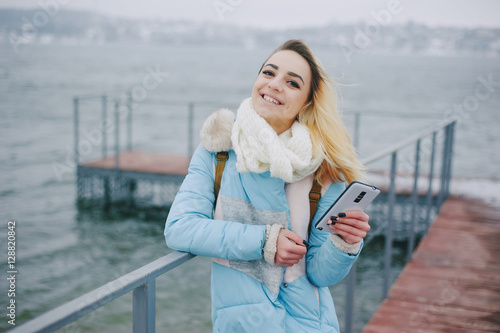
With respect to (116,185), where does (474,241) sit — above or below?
above

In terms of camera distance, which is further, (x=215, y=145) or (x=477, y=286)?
(x=477, y=286)

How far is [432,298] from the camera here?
3402 mm

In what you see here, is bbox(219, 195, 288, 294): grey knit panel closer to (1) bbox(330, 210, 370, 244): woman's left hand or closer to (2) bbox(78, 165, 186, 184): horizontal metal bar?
(1) bbox(330, 210, 370, 244): woman's left hand

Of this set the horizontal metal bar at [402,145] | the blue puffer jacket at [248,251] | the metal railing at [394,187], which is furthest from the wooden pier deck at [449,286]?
the blue puffer jacket at [248,251]

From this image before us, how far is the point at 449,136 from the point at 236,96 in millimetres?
55843

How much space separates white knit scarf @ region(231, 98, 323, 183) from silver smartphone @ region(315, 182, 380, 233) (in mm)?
151

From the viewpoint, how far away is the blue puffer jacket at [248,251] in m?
1.47

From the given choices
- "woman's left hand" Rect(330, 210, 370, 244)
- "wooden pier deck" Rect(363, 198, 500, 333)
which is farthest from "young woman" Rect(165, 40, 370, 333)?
"wooden pier deck" Rect(363, 198, 500, 333)

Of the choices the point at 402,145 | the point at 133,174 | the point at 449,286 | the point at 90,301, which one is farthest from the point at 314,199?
the point at 133,174

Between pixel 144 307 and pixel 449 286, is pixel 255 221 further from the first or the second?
pixel 449 286

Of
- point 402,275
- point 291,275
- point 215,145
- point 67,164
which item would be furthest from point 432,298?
point 67,164

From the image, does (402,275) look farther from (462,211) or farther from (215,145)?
(215,145)

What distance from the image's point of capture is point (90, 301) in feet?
3.43

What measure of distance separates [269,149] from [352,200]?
0.90 feet
